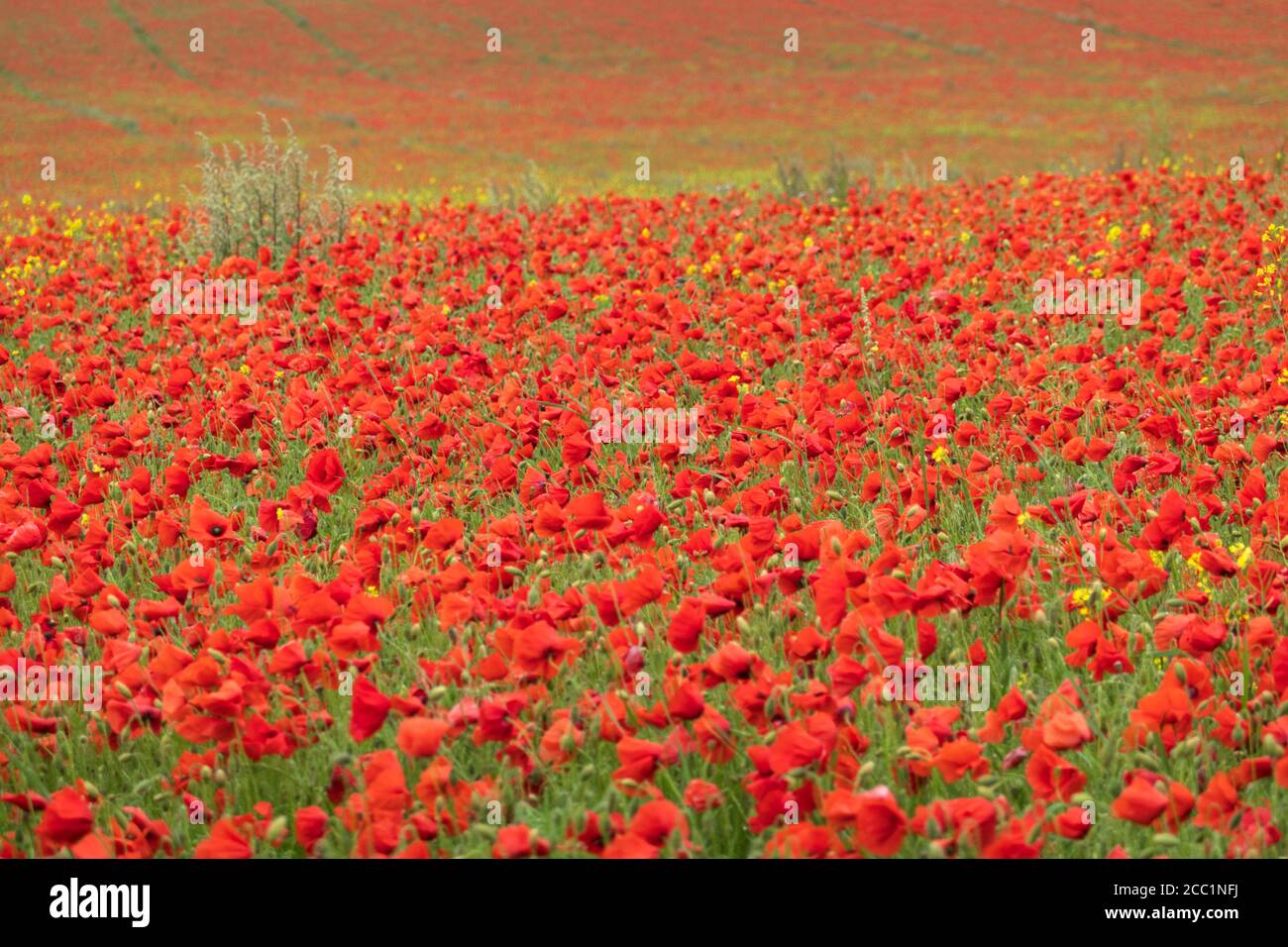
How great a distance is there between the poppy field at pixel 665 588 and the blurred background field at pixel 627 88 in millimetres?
8628

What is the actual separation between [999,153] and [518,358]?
56.1 ft

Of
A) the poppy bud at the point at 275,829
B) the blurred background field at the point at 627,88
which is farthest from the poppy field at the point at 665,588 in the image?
the blurred background field at the point at 627,88

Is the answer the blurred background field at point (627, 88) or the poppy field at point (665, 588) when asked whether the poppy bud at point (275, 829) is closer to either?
the poppy field at point (665, 588)

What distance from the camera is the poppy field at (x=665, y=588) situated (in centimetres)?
222

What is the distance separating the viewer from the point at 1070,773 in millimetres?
2119

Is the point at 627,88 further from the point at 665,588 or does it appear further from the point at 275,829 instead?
the point at 275,829

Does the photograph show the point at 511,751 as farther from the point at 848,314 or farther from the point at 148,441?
the point at 848,314

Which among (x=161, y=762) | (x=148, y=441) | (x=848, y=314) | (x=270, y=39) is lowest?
(x=161, y=762)

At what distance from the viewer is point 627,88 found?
3269 centimetres

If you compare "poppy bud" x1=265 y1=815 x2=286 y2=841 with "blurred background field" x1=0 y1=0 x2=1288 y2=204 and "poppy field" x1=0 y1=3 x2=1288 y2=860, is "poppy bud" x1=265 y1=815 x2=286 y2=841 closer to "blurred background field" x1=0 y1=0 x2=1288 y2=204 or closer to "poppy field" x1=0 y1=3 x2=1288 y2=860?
"poppy field" x1=0 y1=3 x2=1288 y2=860

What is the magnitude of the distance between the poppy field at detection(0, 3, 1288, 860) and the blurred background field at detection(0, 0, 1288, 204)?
340 inches

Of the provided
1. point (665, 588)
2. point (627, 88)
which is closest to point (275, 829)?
point (665, 588)

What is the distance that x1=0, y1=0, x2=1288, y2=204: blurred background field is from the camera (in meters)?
20.0
